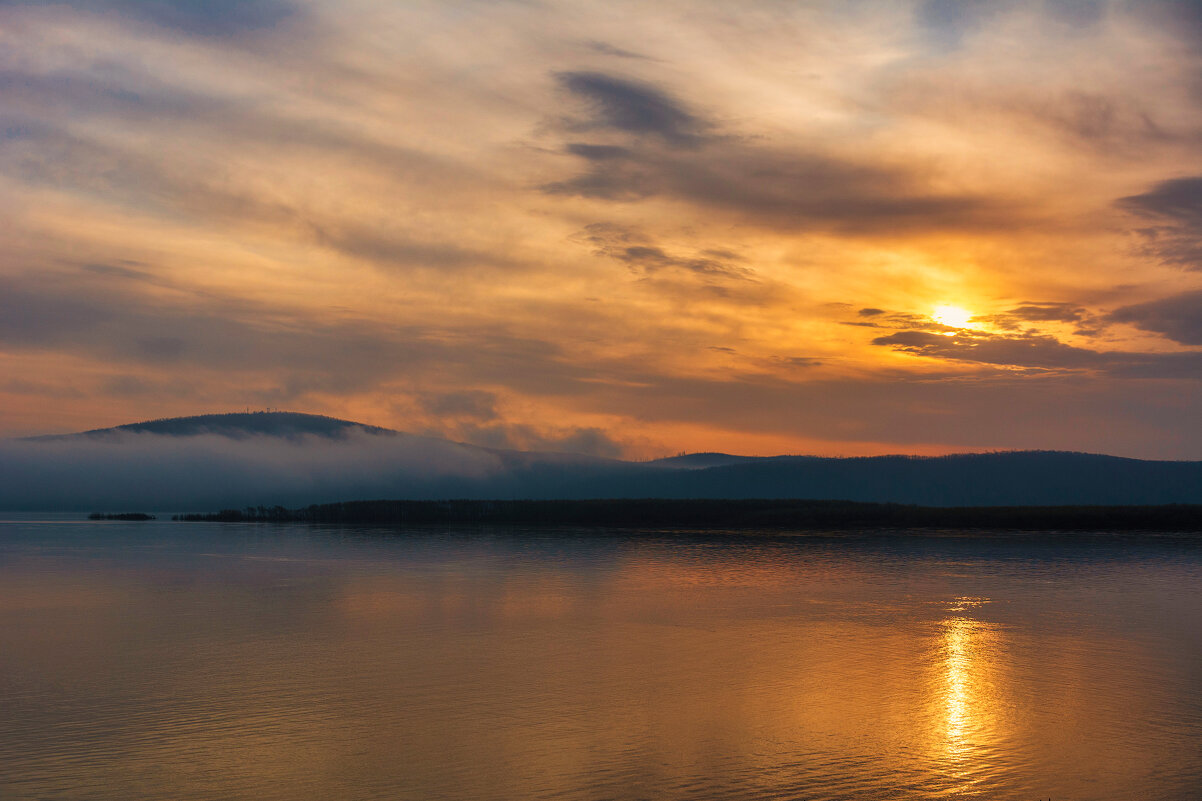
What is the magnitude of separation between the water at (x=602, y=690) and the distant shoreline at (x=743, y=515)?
71.7 meters

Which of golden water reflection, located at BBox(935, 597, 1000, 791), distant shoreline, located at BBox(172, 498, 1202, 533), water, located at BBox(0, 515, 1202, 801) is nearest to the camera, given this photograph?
→ water, located at BBox(0, 515, 1202, 801)

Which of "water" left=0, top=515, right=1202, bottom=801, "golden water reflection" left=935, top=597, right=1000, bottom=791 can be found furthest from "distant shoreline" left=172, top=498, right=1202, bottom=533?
"golden water reflection" left=935, top=597, right=1000, bottom=791

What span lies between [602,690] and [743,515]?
112m

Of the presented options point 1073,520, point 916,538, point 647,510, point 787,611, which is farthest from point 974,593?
point 647,510

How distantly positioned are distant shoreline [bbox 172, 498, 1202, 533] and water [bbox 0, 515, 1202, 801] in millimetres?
71667

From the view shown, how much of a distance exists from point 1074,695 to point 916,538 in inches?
2702

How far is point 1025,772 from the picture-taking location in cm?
1451

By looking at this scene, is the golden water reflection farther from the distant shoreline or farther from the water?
the distant shoreline

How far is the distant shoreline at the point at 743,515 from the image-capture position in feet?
354

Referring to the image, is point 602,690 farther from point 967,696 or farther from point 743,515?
point 743,515

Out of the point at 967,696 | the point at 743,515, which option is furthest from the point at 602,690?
the point at 743,515

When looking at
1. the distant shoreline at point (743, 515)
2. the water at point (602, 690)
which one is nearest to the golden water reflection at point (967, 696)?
the water at point (602, 690)

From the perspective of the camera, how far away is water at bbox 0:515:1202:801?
1421 cm

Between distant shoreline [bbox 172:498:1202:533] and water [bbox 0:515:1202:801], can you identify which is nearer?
water [bbox 0:515:1202:801]
